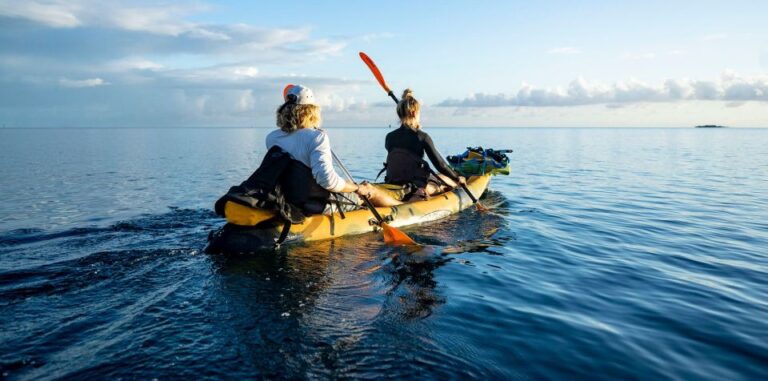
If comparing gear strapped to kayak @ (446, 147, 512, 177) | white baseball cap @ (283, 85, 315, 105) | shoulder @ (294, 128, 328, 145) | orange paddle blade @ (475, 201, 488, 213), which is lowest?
orange paddle blade @ (475, 201, 488, 213)

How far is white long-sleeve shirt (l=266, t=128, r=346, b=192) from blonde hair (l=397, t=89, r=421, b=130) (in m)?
3.27

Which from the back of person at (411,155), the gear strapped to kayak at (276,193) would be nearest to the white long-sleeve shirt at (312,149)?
the gear strapped to kayak at (276,193)

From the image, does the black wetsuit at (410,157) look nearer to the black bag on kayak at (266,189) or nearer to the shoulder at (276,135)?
the shoulder at (276,135)

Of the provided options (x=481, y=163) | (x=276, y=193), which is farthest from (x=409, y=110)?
→ (x=481, y=163)

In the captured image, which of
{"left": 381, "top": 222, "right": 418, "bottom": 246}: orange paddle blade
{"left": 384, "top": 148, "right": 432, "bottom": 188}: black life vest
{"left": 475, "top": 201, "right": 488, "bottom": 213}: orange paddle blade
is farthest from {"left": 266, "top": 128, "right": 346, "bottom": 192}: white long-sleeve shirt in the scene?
{"left": 475, "top": 201, "right": 488, "bottom": 213}: orange paddle blade

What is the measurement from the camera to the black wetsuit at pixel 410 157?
10.5 m

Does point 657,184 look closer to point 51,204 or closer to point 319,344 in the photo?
point 319,344

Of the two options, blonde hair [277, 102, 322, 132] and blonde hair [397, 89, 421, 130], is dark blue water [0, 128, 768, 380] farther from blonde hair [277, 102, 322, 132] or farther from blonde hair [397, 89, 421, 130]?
blonde hair [397, 89, 421, 130]

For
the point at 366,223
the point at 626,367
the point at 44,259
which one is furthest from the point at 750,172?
the point at 44,259

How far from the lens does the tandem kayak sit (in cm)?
756

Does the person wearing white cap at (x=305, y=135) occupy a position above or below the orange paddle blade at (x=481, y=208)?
above

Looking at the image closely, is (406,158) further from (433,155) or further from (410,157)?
(433,155)

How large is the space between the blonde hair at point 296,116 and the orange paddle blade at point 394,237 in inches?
98.7

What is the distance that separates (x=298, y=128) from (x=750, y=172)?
1044 inches
